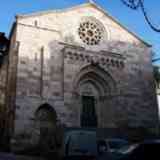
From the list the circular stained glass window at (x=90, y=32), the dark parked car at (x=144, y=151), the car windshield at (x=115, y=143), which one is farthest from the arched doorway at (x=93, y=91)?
the dark parked car at (x=144, y=151)

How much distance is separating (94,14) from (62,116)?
849cm

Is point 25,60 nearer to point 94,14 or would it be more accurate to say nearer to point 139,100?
point 94,14

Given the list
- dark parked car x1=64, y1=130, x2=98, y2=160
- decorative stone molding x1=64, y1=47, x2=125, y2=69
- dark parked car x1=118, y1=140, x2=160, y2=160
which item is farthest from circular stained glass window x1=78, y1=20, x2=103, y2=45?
dark parked car x1=118, y1=140, x2=160, y2=160

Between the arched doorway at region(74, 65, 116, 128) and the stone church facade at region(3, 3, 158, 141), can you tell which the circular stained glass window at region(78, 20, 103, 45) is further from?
the arched doorway at region(74, 65, 116, 128)

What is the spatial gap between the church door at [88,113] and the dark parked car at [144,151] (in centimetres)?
1391

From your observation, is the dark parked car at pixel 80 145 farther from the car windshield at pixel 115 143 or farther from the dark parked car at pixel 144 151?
the dark parked car at pixel 144 151

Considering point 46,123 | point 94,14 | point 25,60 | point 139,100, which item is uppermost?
point 94,14

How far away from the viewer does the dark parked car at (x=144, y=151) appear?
273 inches

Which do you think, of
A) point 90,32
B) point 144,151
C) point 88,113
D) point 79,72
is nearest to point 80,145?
point 144,151

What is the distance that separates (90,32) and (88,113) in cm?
591

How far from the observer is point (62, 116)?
63.7ft

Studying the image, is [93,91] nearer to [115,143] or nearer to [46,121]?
[46,121]

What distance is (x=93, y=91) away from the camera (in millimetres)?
22484

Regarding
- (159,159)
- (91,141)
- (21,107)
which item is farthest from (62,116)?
(159,159)
